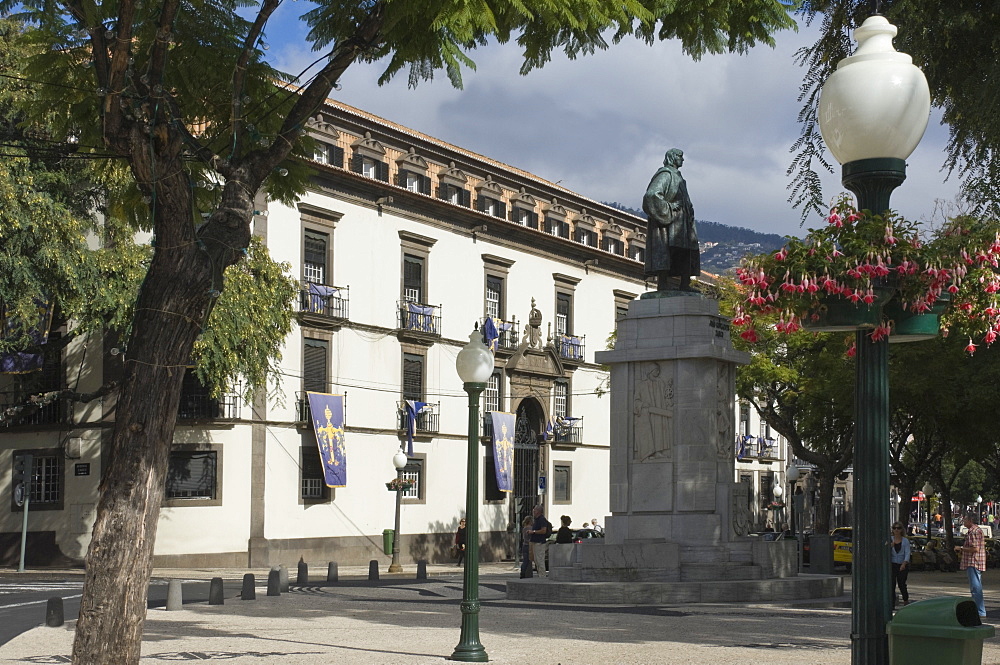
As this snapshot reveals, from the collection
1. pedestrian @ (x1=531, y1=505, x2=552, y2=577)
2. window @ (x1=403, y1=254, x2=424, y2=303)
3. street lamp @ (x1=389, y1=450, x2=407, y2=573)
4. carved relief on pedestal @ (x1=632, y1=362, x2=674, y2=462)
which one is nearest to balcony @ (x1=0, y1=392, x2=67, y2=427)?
street lamp @ (x1=389, y1=450, x2=407, y2=573)

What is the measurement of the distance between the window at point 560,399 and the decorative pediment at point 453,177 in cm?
927

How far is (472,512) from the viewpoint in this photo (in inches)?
536

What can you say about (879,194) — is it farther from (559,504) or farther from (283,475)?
(559,504)

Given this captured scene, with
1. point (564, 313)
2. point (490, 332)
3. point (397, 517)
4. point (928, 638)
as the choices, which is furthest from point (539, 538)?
point (564, 313)

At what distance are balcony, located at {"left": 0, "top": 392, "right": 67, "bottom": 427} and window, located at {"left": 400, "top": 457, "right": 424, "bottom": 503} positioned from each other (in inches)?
458

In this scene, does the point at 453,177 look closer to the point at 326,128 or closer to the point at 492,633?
the point at 326,128

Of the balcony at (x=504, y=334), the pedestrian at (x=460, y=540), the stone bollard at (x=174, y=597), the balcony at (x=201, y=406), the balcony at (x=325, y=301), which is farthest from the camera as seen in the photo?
the balcony at (x=504, y=334)

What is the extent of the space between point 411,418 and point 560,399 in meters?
10.5

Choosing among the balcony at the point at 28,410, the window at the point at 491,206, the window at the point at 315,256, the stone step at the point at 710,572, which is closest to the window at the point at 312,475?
the window at the point at 315,256

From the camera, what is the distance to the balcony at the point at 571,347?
53000mm

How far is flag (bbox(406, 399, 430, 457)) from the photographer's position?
4384 cm

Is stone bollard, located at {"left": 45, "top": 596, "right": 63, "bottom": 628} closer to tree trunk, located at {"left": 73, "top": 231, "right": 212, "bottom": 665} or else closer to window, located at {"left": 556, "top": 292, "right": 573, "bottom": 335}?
tree trunk, located at {"left": 73, "top": 231, "right": 212, "bottom": 665}

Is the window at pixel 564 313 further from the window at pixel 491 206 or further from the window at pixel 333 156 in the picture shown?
the window at pixel 333 156

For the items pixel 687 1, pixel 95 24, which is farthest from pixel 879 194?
pixel 95 24
